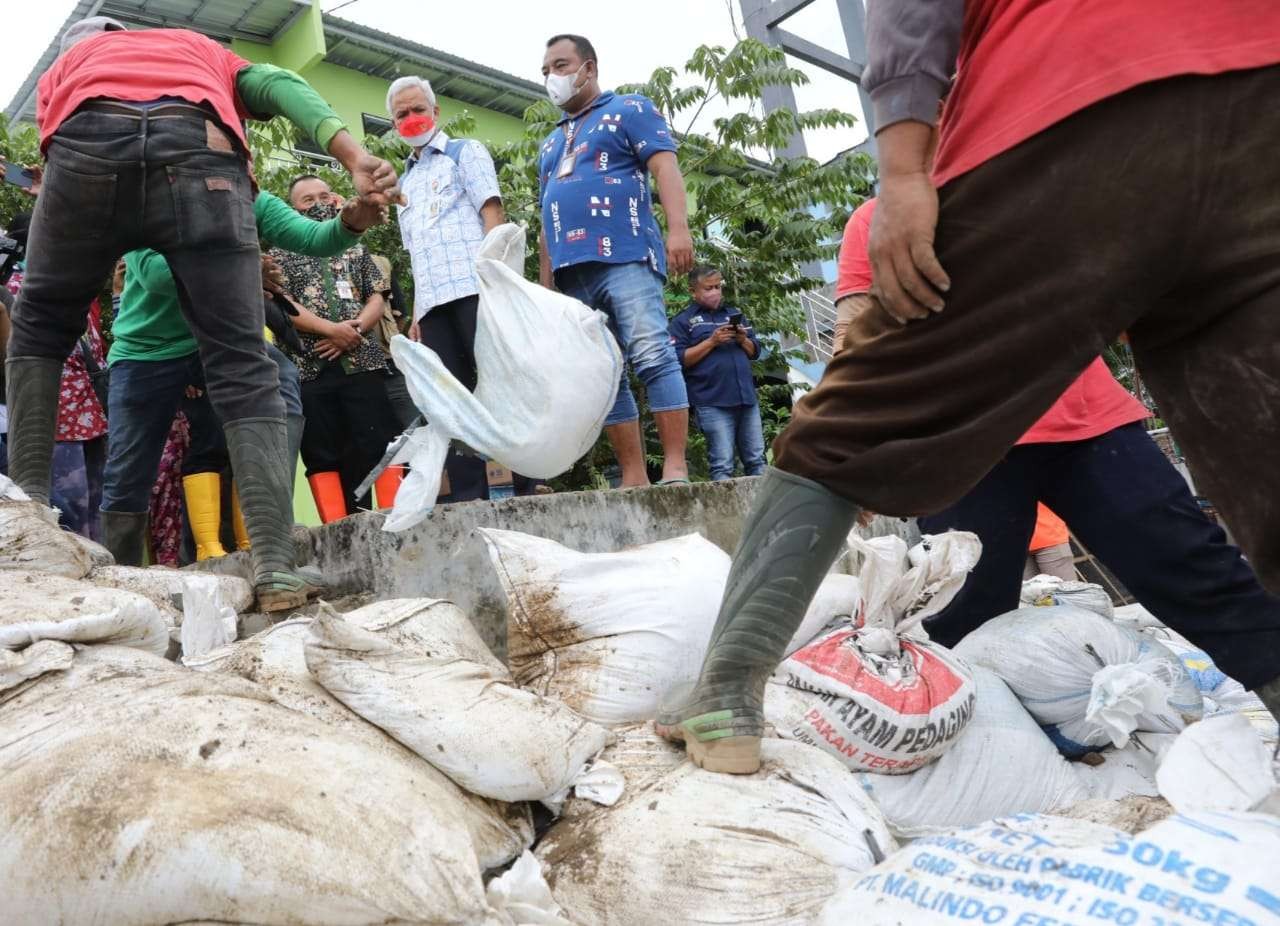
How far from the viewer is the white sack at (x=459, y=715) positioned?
4.69 feet

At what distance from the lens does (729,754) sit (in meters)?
1.41

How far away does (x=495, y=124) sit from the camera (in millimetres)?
12438

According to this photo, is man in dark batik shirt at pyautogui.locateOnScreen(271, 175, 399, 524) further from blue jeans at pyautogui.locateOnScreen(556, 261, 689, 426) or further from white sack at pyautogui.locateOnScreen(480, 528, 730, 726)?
white sack at pyautogui.locateOnScreen(480, 528, 730, 726)

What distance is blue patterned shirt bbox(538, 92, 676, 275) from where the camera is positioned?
341cm

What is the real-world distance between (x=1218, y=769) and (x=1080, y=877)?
0.30 m

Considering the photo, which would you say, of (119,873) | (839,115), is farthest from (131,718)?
(839,115)

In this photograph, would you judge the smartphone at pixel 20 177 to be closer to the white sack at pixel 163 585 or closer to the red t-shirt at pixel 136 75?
the red t-shirt at pixel 136 75

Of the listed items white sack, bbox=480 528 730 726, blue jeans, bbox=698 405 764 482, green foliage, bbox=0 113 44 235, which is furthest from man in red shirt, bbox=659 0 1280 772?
green foliage, bbox=0 113 44 235

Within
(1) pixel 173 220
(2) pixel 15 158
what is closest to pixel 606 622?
(1) pixel 173 220

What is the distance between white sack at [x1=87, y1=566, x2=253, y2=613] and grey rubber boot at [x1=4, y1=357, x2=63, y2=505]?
0.39m

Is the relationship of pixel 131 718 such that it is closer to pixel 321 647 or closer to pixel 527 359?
pixel 321 647

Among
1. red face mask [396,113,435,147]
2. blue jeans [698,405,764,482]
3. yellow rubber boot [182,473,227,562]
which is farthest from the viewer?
blue jeans [698,405,764,482]

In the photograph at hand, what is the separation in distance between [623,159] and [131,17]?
8293 millimetres

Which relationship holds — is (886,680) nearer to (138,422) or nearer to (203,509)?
(138,422)
